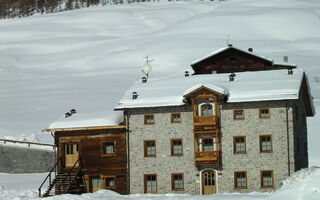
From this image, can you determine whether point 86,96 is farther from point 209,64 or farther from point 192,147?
point 192,147

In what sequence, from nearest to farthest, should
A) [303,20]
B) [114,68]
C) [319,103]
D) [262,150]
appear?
[262,150] < [319,103] < [114,68] < [303,20]

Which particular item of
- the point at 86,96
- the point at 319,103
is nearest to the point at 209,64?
the point at 319,103

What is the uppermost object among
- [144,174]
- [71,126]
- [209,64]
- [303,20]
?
[303,20]

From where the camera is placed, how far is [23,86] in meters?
95.2

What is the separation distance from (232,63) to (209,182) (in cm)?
1674

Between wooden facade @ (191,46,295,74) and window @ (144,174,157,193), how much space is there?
590 inches

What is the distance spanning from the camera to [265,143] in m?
39.4

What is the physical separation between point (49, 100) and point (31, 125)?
50.1 ft

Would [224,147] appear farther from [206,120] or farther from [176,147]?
[176,147]

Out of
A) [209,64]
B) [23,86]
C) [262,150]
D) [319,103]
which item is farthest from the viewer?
[23,86]

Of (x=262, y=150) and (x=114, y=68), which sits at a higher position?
(x=114, y=68)

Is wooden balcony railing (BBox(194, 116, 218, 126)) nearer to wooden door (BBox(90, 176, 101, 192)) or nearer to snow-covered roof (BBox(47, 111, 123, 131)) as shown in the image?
snow-covered roof (BBox(47, 111, 123, 131))

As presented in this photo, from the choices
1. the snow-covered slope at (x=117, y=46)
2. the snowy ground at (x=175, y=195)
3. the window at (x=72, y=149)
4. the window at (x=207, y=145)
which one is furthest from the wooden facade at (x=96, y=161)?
the snow-covered slope at (x=117, y=46)

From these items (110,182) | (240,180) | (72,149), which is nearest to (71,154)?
(72,149)
